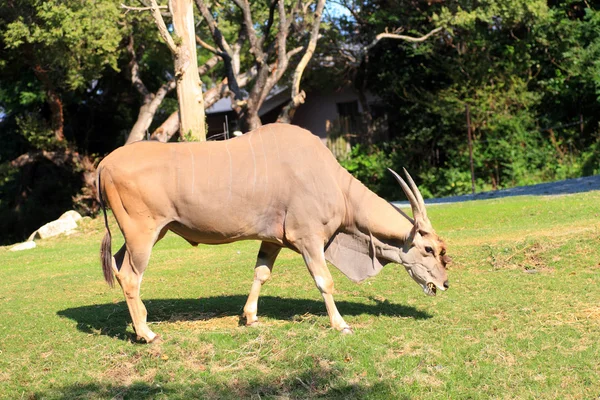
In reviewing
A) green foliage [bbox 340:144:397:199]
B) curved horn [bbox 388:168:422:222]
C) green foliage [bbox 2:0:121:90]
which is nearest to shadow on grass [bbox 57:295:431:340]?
curved horn [bbox 388:168:422:222]

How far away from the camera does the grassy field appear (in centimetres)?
716

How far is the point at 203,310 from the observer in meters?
9.75

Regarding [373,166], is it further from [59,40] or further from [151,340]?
[151,340]

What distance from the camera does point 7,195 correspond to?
3070 centimetres

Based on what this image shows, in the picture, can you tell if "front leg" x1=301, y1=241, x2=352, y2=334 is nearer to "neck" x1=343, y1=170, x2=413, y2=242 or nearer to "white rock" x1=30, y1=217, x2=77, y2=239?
"neck" x1=343, y1=170, x2=413, y2=242

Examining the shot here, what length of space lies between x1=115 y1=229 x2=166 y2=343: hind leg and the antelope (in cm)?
1

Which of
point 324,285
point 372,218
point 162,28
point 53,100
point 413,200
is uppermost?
point 162,28

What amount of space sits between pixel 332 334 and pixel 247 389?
1.31 m

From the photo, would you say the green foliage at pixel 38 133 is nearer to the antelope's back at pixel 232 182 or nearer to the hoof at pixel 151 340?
the antelope's back at pixel 232 182

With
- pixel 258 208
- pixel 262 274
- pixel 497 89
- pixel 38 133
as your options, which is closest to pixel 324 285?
pixel 262 274

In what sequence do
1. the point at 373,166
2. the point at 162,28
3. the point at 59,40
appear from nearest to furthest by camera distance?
the point at 162,28 → the point at 59,40 → the point at 373,166

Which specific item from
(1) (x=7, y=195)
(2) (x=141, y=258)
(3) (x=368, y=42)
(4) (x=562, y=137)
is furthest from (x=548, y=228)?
(1) (x=7, y=195)

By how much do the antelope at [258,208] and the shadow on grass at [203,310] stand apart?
2.22ft

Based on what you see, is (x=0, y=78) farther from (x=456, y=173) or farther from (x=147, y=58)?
(x=456, y=173)
